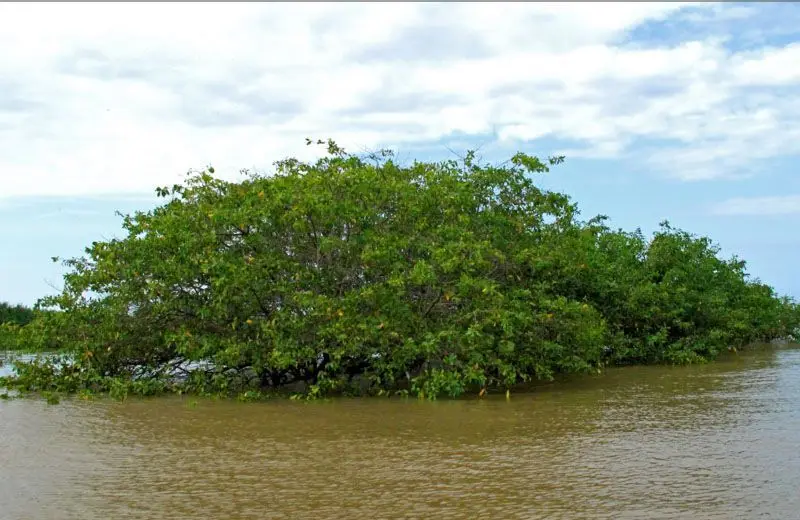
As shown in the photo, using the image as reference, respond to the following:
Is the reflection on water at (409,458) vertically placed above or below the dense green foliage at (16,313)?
below

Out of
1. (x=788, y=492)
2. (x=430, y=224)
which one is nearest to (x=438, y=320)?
(x=430, y=224)

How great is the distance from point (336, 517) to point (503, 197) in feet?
27.9

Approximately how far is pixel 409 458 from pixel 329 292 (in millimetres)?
4704

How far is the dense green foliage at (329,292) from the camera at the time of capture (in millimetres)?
10883

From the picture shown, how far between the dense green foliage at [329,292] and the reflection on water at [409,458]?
0.77 meters

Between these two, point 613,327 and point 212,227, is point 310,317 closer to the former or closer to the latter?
point 212,227

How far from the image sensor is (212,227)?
38.4ft

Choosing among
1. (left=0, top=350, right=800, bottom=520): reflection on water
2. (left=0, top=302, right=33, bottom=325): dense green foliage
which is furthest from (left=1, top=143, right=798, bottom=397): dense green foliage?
(left=0, top=302, right=33, bottom=325): dense green foliage

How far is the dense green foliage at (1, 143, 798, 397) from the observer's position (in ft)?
35.7

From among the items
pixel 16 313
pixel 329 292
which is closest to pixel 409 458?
pixel 329 292

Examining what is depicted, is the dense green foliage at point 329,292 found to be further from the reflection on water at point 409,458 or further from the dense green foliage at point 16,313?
the dense green foliage at point 16,313

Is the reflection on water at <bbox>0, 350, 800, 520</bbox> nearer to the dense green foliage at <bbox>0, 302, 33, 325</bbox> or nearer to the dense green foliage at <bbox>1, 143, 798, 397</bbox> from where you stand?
the dense green foliage at <bbox>1, 143, 798, 397</bbox>

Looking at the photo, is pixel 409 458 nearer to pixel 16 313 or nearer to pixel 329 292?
pixel 329 292

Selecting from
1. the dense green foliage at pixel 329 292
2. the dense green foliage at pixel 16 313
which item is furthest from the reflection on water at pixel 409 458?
the dense green foliage at pixel 16 313
